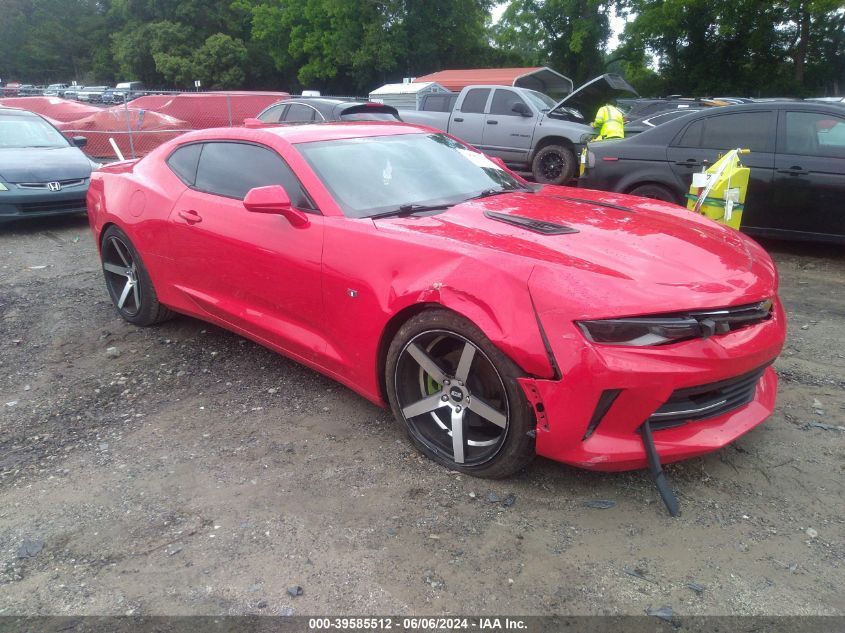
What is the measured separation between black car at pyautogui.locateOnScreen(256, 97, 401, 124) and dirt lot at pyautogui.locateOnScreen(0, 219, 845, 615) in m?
5.24

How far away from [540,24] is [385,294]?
129 feet

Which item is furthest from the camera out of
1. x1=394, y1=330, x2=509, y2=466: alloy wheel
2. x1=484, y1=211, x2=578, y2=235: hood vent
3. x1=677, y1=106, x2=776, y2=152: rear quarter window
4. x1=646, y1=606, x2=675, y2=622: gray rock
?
x1=677, y1=106, x2=776, y2=152: rear quarter window

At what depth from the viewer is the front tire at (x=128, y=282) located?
4.62m

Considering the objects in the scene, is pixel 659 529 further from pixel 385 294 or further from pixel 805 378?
pixel 805 378

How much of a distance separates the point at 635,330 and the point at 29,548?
247 cm

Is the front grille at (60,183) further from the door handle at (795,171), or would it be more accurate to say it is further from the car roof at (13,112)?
Result: the door handle at (795,171)

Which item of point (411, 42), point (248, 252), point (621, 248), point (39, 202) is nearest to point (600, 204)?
point (621, 248)

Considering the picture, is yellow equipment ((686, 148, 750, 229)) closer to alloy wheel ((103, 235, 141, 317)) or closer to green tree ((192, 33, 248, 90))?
alloy wheel ((103, 235, 141, 317))

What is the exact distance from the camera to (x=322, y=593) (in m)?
2.26

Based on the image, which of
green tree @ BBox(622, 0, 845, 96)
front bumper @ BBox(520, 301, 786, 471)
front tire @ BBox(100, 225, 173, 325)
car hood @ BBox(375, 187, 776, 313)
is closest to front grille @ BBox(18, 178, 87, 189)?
front tire @ BBox(100, 225, 173, 325)

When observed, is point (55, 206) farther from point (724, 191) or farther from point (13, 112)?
point (724, 191)

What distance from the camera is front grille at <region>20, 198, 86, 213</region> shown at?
312 inches

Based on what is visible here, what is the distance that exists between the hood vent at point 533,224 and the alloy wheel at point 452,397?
67 cm

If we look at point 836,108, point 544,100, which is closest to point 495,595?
point 836,108
